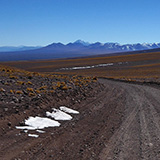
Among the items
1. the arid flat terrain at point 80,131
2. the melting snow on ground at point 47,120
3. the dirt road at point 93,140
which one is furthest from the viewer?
the melting snow on ground at point 47,120

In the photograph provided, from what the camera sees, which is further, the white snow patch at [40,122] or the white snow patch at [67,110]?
the white snow patch at [67,110]

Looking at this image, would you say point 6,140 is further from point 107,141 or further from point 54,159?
point 107,141

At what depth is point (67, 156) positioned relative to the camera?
5844 mm

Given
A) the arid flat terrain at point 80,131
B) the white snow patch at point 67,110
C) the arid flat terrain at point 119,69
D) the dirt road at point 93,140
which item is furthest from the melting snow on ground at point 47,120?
the arid flat terrain at point 119,69

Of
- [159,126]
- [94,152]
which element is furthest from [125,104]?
[94,152]

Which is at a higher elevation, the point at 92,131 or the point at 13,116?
the point at 13,116

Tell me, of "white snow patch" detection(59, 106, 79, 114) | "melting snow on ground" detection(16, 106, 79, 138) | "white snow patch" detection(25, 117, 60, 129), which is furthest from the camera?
"white snow patch" detection(59, 106, 79, 114)

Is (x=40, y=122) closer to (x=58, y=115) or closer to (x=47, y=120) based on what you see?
(x=47, y=120)

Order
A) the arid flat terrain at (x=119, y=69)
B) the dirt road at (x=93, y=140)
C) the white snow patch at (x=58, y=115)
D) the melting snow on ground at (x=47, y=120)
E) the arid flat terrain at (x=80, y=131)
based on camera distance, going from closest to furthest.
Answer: the dirt road at (x=93, y=140), the arid flat terrain at (x=80, y=131), the melting snow on ground at (x=47, y=120), the white snow patch at (x=58, y=115), the arid flat terrain at (x=119, y=69)

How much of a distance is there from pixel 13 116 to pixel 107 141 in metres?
3.36

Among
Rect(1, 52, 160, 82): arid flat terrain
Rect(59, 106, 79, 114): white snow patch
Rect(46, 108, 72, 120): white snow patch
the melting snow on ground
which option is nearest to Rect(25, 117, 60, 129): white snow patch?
the melting snow on ground

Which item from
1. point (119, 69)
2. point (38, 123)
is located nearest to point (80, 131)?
point (38, 123)

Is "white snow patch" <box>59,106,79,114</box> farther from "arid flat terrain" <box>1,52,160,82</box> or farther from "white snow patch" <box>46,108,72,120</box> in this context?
"arid flat terrain" <box>1,52,160,82</box>

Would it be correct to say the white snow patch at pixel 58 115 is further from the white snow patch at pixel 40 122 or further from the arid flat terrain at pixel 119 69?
the arid flat terrain at pixel 119 69
